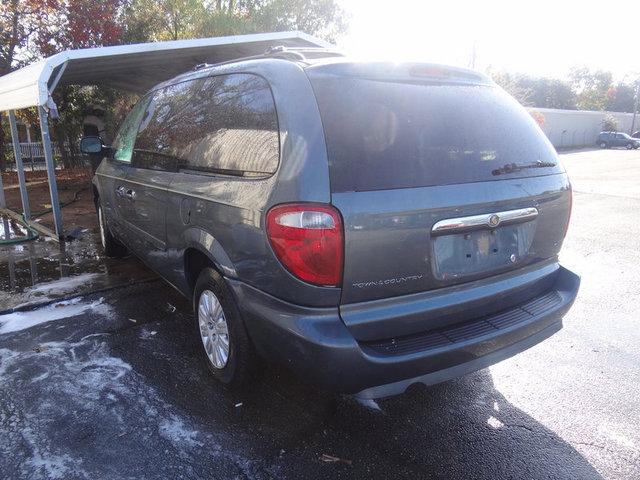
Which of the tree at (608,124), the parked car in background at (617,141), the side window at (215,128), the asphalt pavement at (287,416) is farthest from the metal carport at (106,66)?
the tree at (608,124)

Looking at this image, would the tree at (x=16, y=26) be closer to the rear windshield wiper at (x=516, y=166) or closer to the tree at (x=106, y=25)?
the tree at (x=106, y=25)

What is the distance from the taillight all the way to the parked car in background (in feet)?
160

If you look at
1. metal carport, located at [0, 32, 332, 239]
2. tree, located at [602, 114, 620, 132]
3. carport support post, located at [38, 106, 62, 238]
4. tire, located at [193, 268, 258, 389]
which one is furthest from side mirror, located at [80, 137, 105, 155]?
tree, located at [602, 114, 620, 132]

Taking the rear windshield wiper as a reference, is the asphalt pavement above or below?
below

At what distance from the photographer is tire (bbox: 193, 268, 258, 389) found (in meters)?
2.73

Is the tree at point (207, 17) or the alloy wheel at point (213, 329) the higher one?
the tree at point (207, 17)

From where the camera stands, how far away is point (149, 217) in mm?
3811

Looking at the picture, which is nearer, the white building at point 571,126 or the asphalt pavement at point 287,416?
the asphalt pavement at point 287,416

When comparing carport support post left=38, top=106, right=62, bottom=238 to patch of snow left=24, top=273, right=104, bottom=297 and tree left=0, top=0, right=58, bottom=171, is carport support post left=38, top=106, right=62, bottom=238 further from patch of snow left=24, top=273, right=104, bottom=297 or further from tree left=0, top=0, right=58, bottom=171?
tree left=0, top=0, right=58, bottom=171

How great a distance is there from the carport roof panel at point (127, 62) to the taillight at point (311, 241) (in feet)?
15.4

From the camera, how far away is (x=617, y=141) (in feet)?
140

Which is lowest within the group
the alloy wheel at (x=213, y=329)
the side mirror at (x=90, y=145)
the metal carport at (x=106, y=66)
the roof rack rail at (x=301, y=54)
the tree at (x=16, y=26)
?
the alloy wheel at (x=213, y=329)

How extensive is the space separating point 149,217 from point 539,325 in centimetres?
290

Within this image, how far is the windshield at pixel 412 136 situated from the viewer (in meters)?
2.22
